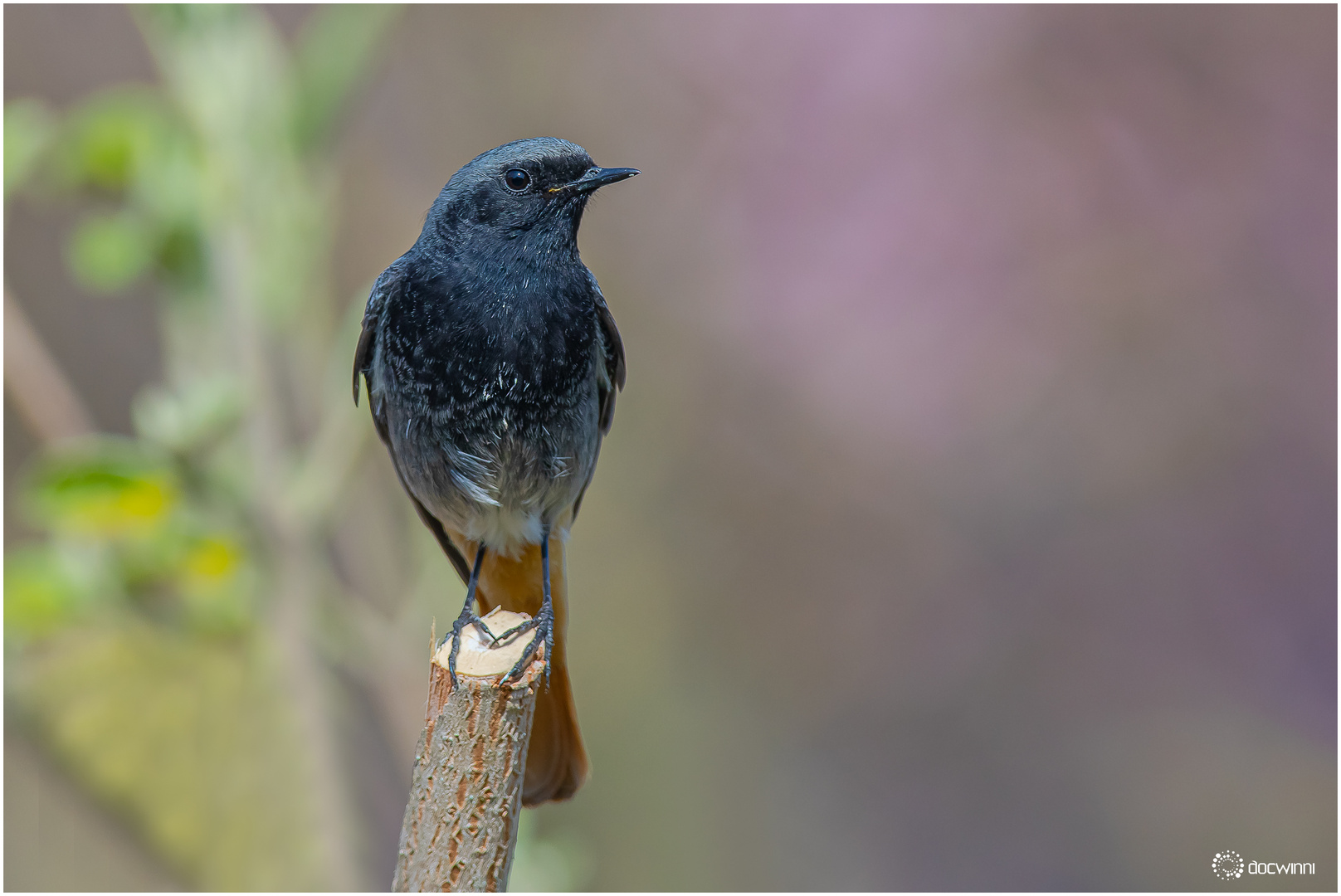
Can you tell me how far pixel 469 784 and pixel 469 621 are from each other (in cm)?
53

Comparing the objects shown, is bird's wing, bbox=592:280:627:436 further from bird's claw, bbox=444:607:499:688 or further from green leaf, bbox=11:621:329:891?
green leaf, bbox=11:621:329:891

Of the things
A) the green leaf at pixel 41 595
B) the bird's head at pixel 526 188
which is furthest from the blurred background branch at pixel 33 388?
the bird's head at pixel 526 188

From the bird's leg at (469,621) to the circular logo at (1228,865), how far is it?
296cm

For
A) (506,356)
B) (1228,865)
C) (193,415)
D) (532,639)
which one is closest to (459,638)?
(532,639)

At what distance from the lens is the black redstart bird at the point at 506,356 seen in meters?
2.44

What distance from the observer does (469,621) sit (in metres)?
2.36

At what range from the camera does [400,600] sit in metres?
3.84

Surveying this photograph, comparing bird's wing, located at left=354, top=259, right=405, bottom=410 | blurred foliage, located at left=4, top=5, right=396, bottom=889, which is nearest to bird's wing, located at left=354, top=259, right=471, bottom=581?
bird's wing, located at left=354, top=259, right=405, bottom=410

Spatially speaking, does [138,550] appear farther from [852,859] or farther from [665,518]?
[852,859]

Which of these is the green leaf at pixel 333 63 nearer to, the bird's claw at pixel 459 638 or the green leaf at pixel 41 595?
the green leaf at pixel 41 595

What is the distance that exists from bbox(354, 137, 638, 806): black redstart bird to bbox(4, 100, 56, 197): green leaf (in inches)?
39.9

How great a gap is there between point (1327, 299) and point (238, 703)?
363 cm

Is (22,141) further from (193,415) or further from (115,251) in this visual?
(193,415)

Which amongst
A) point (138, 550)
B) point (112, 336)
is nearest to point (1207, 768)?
point (138, 550)
